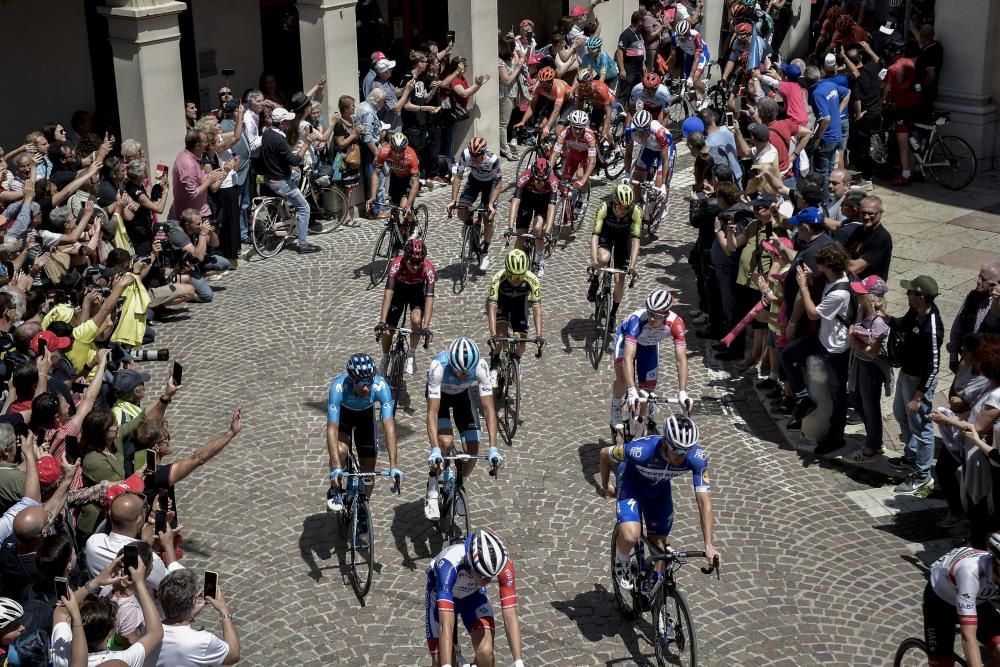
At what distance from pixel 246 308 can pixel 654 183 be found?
5.51 meters

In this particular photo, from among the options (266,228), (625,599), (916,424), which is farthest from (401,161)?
(625,599)

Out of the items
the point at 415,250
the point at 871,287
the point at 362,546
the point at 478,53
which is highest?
the point at 478,53

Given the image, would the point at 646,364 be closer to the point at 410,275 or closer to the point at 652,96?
the point at 410,275

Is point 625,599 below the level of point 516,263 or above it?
below

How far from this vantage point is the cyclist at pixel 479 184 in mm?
16203

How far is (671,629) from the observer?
9344mm

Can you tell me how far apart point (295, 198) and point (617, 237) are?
4.90 metres

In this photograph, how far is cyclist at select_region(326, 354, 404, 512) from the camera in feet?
33.8

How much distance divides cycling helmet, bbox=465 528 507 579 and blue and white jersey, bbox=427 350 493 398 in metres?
2.62

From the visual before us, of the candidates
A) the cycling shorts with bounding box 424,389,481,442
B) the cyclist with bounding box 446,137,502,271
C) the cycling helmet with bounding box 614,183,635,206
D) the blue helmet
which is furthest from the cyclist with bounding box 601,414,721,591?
the cyclist with bounding box 446,137,502,271

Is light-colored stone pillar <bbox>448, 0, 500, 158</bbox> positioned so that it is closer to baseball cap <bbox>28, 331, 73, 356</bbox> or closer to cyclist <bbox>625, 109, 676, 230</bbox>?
cyclist <bbox>625, 109, 676, 230</bbox>

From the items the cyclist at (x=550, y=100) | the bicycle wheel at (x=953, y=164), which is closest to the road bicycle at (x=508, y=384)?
the cyclist at (x=550, y=100)

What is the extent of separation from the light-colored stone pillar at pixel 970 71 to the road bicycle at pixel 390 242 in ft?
28.1

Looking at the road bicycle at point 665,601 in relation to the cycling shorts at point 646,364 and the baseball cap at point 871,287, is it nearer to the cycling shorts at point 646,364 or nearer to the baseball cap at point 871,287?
the cycling shorts at point 646,364
